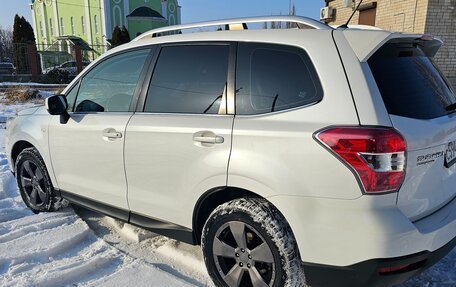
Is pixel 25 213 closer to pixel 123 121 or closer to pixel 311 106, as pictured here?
pixel 123 121

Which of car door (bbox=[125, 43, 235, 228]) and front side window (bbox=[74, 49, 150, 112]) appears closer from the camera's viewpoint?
car door (bbox=[125, 43, 235, 228])

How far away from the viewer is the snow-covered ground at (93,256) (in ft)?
9.64

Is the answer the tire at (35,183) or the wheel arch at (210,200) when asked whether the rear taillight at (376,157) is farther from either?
the tire at (35,183)

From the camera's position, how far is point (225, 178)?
250 centimetres

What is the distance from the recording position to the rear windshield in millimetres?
2207

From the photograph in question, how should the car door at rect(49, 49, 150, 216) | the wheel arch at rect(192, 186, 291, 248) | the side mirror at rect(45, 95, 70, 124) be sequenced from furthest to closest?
the side mirror at rect(45, 95, 70, 124) < the car door at rect(49, 49, 150, 216) < the wheel arch at rect(192, 186, 291, 248)

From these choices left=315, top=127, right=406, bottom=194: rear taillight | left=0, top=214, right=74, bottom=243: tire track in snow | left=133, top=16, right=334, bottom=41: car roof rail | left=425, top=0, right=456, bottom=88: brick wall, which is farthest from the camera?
left=425, top=0, right=456, bottom=88: brick wall

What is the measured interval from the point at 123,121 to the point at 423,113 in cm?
211

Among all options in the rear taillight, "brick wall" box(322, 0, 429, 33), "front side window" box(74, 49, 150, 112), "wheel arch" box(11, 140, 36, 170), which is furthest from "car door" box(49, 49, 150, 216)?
"brick wall" box(322, 0, 429, 33)

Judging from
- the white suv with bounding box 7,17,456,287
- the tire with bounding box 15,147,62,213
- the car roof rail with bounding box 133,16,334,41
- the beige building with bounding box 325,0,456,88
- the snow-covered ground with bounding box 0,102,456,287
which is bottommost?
the snow-covered ground with bounding box 0,102,456,287

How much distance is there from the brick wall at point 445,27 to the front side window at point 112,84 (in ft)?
31.6

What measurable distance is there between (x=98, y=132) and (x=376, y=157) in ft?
7.28

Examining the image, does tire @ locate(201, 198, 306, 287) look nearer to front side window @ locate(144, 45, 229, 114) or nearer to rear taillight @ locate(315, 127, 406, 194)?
rear taillight @ locate(315, 127, 406, 194)

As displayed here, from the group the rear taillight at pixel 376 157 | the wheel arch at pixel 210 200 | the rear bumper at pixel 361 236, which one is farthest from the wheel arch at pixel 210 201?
the rear taillight at pixel 376 157
